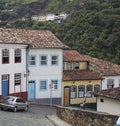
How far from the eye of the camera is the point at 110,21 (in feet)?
288

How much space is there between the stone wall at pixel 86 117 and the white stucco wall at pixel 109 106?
1.95 meters

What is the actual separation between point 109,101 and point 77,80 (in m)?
17.2

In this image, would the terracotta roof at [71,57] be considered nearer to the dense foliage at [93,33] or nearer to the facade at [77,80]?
the facade at [77,80]

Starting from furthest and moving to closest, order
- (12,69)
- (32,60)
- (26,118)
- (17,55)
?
(32,60), (17,55), (12,69), (26,118)

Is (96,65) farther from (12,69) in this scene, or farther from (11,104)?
(11,104)

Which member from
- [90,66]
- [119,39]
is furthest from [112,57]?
[90,66]

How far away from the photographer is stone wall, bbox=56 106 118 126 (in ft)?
84.8

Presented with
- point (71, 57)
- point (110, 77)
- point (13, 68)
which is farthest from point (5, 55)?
point (110, 77)

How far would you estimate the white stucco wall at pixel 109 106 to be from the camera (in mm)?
29938

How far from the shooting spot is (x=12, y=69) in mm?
43281

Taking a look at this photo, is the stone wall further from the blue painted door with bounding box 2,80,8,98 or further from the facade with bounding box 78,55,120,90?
the facade with bounding box 78,55,120,90

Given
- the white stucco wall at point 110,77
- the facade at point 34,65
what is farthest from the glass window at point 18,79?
the white stucco wall at point 110,77

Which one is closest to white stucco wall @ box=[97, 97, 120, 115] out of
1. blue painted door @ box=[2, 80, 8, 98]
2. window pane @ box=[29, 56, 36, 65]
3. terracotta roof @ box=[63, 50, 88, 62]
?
blue painted door @ box=[2, 80, 8, 98]

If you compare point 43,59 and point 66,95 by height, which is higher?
point 43,59
